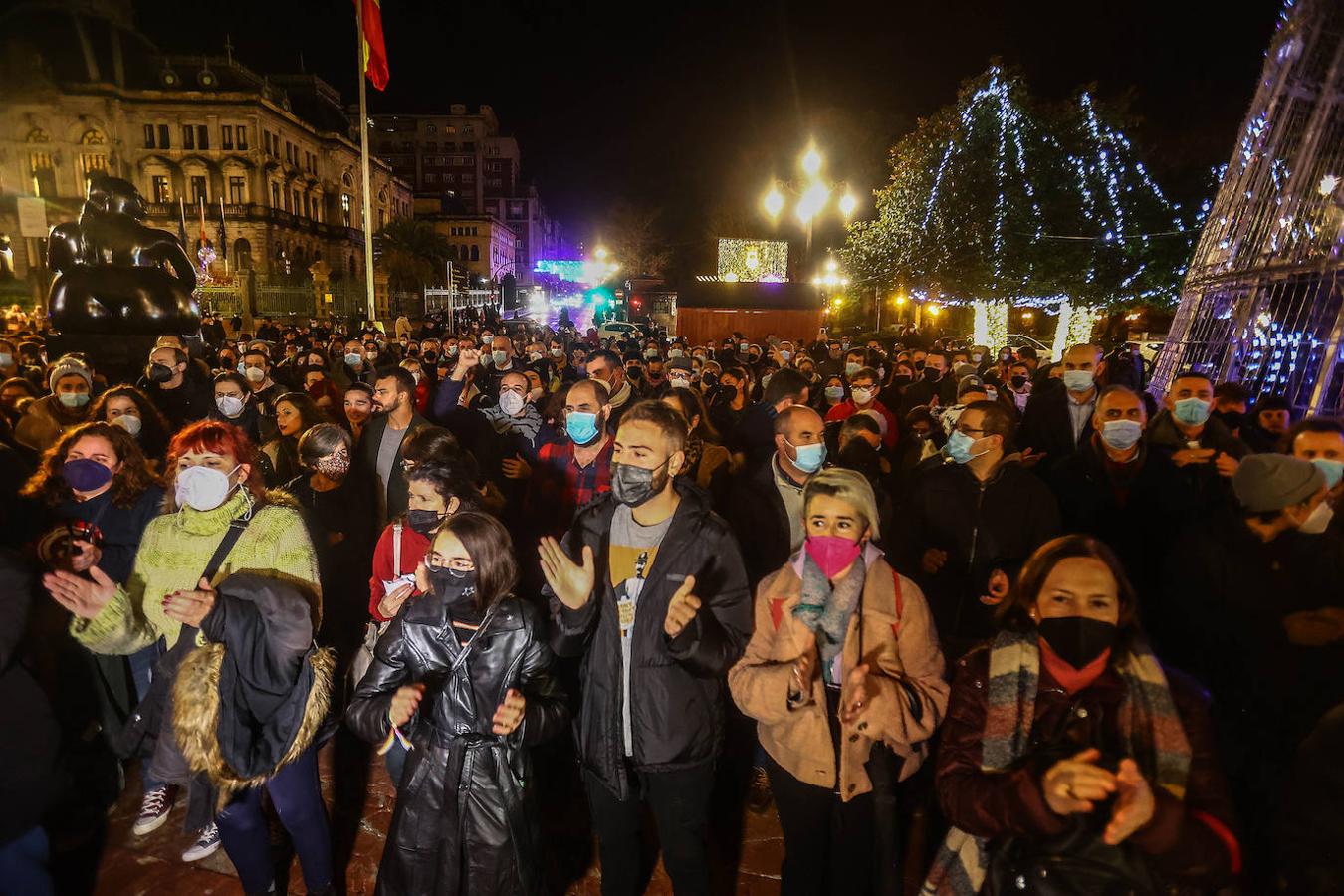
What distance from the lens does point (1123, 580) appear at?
7.24 feet

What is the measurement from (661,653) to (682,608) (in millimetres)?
353

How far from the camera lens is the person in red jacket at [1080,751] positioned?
6.11 feet

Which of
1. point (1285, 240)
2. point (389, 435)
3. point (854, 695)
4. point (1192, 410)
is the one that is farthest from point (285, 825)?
point (1285, 240)

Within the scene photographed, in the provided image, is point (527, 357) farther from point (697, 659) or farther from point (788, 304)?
point (788, 304)

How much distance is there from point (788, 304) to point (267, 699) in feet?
87.7

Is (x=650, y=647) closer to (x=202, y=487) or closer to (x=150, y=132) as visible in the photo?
(x=202, y=487)

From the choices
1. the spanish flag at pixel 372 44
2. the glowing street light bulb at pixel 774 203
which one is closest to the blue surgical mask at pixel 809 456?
the glowing street light bulb at pixel 774 203

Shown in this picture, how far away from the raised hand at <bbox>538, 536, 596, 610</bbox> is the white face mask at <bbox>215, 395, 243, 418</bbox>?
479 cm

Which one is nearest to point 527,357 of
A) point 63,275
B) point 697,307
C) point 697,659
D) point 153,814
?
point 63,275

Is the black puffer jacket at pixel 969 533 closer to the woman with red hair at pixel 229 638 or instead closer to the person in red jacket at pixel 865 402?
the person in red jacket at pixel 865 402

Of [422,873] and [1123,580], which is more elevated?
[1123,580]

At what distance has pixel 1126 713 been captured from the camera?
81.4 inches

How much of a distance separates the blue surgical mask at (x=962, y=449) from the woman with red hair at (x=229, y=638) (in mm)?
3399

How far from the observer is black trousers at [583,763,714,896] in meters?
2.87
